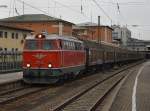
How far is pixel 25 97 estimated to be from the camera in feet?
61.3

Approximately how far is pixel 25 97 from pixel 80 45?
39.6 feet

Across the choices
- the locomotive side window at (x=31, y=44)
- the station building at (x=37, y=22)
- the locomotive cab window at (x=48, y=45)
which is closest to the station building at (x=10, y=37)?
the station building at (x=37, y=22)

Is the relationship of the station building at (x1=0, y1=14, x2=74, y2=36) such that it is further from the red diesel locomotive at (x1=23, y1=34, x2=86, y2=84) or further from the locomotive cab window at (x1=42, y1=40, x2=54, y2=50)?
the locomotive cab window at (x1=42, y1=40, x2=54, y2=50)

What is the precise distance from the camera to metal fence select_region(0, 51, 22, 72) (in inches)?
1116

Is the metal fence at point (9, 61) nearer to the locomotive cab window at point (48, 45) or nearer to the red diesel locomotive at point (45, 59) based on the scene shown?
the red diesel locomotive at point (45, 59)

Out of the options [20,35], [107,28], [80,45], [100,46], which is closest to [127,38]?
[107,28]

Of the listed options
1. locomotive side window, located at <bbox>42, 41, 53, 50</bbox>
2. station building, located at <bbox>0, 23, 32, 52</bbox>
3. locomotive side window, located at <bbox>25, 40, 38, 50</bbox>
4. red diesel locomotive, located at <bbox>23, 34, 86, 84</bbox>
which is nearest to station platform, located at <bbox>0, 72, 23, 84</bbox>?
red diesel locomotive, located at <bbox>23, 34, 86, 84</bbox>

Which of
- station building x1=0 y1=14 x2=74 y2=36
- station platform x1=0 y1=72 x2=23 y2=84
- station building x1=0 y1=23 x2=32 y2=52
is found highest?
station building x1=0 y1=14 x2=74 y2=36

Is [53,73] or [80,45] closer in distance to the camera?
[53,73]

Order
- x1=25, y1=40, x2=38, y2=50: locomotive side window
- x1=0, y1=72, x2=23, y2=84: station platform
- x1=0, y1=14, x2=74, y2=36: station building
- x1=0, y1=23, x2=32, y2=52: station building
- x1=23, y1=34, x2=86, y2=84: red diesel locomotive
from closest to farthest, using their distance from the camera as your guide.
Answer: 1. x1=0, y1=72, x2=23, y2=84: station platform
2. x1=23, y1=34, x2=86, y2=84: red diesel locomotive
3. x1=25, y1=40, x2=38, y2=50: locomotive side window
4. x1=0, y1=23, x2=32, y2=52: station building
5. x1=0, y1=14, x2=74, y2=36: station building

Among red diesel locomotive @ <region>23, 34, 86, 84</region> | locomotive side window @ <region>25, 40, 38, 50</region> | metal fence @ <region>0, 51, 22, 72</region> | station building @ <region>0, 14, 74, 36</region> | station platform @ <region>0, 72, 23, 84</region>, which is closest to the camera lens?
station platform @ <region>0, 72, 23, 84</region>

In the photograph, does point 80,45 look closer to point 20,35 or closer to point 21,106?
point 21,106

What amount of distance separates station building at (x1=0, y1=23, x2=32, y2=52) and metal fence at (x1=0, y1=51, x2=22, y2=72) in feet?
96.1

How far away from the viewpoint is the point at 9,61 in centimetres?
2983
